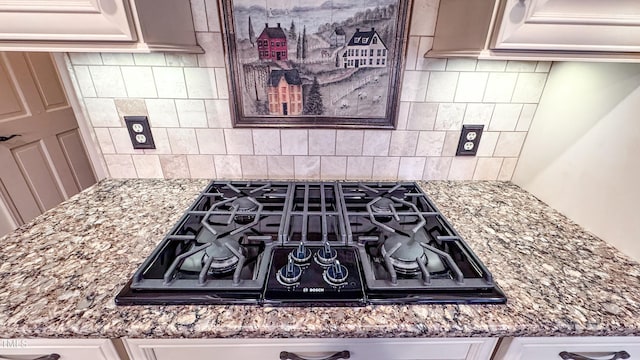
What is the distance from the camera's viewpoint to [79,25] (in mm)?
621

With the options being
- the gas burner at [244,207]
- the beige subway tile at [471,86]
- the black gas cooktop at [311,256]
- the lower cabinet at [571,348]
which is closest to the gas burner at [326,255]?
the black gas cooktop at [311,256]

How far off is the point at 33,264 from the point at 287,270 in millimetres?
663

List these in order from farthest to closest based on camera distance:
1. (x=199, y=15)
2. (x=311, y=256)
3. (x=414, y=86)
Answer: (x=414, y=86) < (x=199, y=15) < (x=311, y=256)

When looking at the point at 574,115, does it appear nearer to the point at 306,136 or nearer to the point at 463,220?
the point at 463,220

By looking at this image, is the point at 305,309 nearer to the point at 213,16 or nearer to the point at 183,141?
the point at 183,141

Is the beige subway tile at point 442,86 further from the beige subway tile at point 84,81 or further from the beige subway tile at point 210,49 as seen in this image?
the beige subway tile at point 84,81

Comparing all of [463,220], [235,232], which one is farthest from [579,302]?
[235,232]

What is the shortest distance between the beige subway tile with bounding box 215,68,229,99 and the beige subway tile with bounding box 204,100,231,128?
25 millimetres

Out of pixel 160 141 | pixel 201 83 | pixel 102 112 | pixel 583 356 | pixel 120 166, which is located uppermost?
pixel 201 83

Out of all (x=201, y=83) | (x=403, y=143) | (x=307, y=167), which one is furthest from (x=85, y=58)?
(x=403, y=143)

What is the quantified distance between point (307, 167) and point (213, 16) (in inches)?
24.4

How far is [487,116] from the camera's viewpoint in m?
1.03

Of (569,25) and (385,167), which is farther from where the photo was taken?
(385,167)

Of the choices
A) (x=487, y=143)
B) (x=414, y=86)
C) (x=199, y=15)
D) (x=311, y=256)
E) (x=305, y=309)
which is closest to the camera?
(x=305, y=309)
